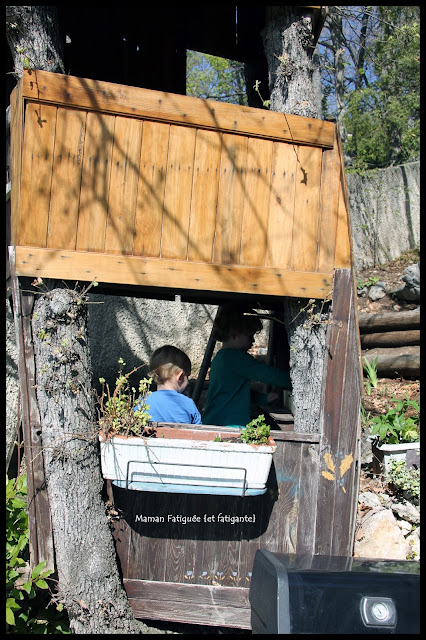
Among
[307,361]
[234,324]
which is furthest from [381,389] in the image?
[307,361]

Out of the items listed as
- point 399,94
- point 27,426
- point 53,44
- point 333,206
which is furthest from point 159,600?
point 399,94

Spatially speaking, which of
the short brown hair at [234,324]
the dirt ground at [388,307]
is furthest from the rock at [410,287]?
the short brown hair at [234,324]

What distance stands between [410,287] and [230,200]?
6.00 metres

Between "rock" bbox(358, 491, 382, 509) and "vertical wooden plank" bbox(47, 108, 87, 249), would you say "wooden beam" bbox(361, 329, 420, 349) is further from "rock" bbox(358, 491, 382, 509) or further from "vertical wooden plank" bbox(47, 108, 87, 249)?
"vertical wooden plank" bbox(47, 108, 87, 249)

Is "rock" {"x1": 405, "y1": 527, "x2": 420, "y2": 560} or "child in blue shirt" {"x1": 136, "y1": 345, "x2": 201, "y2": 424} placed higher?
"child in blue shirt" {"x1": 136, "y1": 345, "x2": 201, "y2": 424}

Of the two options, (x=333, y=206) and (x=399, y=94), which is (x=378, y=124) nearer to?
(x=399, y=94)

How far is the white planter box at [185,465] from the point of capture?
3379mm

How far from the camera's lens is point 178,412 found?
3848 millimetres

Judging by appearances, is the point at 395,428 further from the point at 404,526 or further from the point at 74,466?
the point at 74,466

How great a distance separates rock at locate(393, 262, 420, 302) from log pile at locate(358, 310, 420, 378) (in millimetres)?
927

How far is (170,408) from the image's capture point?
383 cm

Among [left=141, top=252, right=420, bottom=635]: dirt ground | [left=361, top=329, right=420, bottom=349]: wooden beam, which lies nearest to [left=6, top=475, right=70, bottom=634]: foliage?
[left=141, top=252, right=420, bottom=635]: dirt ground

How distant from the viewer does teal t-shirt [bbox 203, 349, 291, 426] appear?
412 cm

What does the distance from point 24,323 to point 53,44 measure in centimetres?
170
